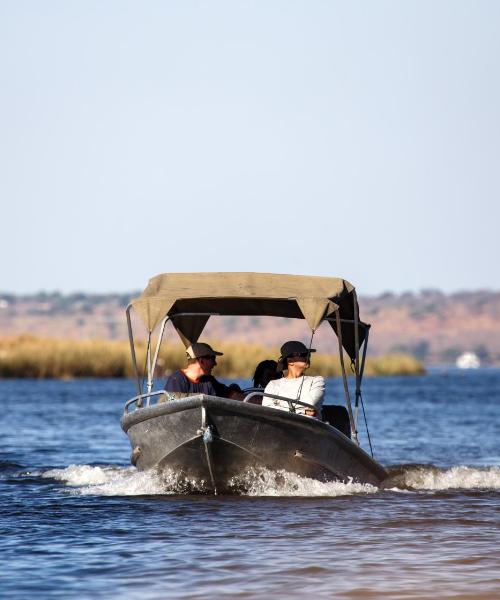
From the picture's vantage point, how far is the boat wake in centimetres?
1425

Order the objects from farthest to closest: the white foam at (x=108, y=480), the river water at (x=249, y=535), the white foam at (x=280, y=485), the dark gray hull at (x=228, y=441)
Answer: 1. the white foam at (x=108, y=480)
2. the white foam at (x=280, y=485)
3. the dark gray hull at (x=228, y=441)
4. the river water at (x=249, y=535)

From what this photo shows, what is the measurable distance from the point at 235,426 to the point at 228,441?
177 millimetres

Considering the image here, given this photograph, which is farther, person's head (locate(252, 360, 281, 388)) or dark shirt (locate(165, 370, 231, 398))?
person's head (locate(252, 360, 281, 388))

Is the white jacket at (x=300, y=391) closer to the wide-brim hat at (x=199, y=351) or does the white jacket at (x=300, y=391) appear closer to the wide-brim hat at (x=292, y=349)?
the wide-brim hat at (x=292, y=349)

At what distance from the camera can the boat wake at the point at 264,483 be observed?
1425 cm

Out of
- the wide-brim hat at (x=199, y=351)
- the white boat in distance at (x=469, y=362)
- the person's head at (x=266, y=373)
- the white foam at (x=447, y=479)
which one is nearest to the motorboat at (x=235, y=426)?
the wide-brim hat at (x=199, y=351)

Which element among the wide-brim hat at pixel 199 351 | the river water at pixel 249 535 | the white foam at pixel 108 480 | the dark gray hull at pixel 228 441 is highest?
the wide-brim hat at pixel 199 351

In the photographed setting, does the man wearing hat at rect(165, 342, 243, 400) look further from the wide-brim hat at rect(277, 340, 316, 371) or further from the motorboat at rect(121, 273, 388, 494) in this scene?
the wide-brim hat at rect(277, 340, 316, 371)

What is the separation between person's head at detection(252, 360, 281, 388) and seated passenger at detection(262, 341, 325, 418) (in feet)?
5.78

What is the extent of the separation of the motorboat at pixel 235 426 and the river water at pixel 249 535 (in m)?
0.25

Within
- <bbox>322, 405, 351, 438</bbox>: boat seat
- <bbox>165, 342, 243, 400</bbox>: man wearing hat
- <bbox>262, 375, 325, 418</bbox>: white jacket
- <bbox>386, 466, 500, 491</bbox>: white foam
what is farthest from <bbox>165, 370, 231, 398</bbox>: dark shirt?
<bbox>386, 466, 500, 491</bbox>: white foam

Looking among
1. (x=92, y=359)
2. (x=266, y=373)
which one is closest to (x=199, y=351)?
(x=266, y=373)

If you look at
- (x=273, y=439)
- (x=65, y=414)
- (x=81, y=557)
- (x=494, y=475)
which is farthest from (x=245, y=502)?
(x=65, y=414)

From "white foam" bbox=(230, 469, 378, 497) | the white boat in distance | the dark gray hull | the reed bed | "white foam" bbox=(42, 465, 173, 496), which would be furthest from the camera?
the white boat in distance
